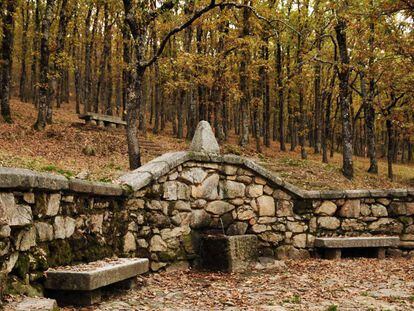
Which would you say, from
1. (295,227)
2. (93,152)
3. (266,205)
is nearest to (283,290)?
(266,205)

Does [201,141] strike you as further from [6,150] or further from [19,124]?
[19,124]

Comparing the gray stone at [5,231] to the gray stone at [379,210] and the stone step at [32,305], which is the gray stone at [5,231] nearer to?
the stone step at [32,305]

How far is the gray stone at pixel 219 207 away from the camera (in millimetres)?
7875

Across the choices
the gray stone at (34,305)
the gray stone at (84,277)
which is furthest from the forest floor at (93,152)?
the gray stone at (34,305)

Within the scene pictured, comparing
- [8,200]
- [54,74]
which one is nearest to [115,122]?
[54,74]

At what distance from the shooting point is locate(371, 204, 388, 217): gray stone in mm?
9242

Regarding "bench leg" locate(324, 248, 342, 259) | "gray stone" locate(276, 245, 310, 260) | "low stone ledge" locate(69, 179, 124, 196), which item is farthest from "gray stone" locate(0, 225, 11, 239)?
"bench leg" locate(324, 248, 342, 259)

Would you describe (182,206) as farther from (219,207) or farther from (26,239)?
(26,239)

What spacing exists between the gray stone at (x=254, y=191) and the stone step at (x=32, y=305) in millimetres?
4825

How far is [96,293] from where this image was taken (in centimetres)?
496

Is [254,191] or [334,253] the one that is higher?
[254,191]

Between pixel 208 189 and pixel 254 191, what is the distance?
99cm

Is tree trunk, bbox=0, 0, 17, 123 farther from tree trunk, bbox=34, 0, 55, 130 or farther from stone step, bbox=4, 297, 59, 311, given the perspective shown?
stone step, bbox=4, 297, 59, 311

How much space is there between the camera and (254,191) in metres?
8.30
